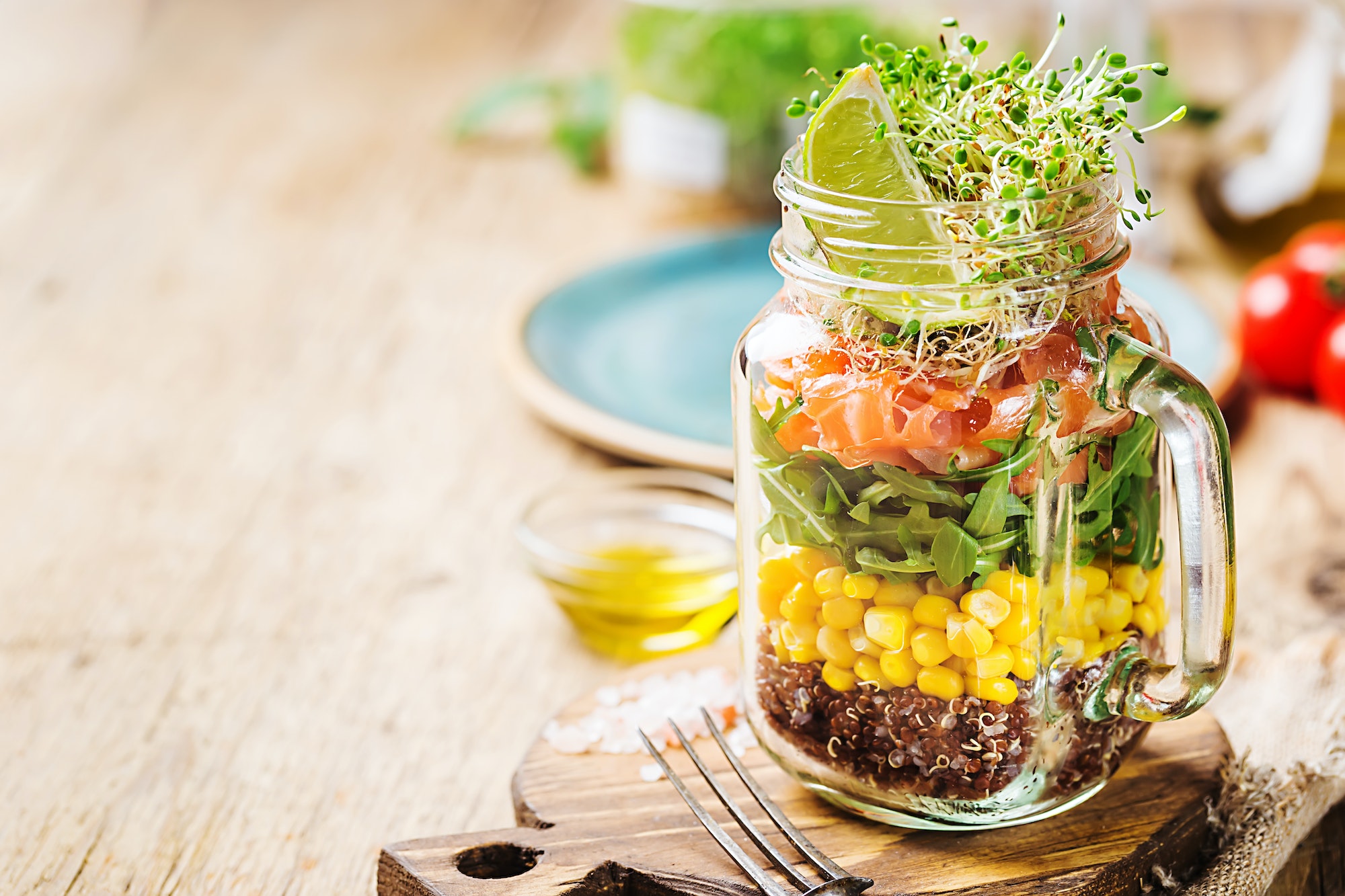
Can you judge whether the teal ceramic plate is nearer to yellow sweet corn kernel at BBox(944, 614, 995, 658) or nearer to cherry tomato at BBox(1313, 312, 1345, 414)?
cherry tomato at BBox(1313, 312, 1345, 414)

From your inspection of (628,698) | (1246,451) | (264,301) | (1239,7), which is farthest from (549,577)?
(1239,7)

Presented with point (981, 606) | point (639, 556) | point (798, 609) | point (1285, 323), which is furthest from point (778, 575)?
point (1285, 323)

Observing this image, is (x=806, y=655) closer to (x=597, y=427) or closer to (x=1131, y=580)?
(x=1131, y=580)

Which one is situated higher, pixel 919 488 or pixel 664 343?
pixel 919 488

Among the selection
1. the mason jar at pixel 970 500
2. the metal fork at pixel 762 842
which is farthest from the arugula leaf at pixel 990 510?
the metal fork at pixel 762 842

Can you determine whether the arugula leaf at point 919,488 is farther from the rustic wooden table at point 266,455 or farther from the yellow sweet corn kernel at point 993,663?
the rustic wooden table at point 266,455

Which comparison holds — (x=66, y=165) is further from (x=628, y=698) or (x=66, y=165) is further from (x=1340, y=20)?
(x=1340, y=20)
